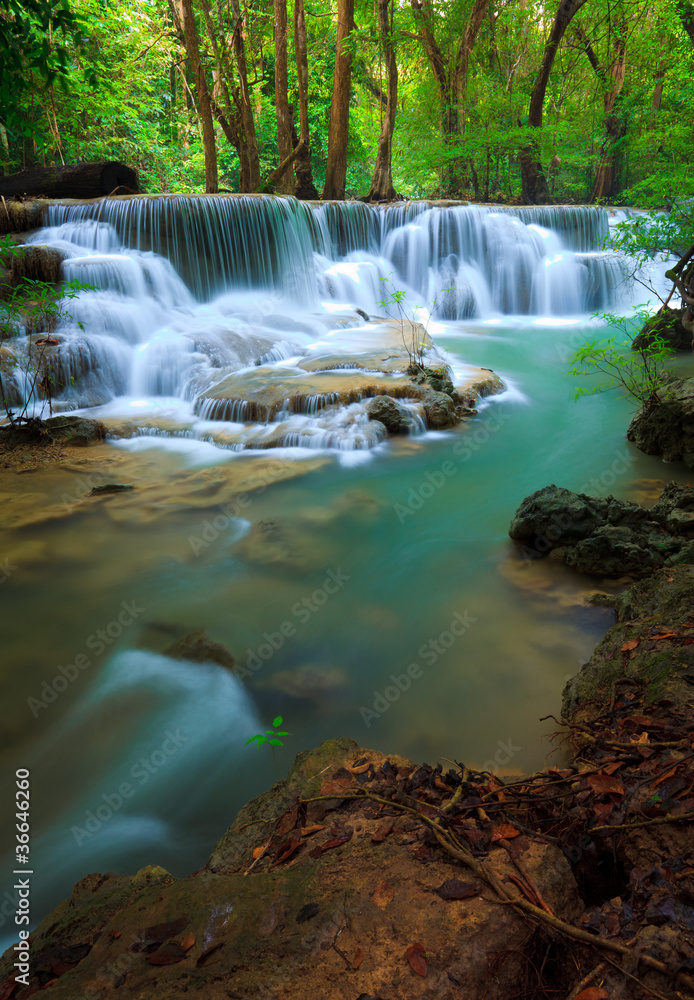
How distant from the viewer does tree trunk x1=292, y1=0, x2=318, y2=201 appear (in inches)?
630

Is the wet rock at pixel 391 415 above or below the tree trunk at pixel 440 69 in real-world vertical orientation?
below

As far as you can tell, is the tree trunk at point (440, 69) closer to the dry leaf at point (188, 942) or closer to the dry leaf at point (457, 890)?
the dry leaf at point (457, 890)

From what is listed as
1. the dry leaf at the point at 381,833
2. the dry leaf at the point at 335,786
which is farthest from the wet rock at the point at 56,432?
the dry leaf at the point at 381,833

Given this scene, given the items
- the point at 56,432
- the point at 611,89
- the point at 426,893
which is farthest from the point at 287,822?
the point at 611,89

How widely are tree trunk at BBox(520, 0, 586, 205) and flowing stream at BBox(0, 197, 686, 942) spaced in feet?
36.5

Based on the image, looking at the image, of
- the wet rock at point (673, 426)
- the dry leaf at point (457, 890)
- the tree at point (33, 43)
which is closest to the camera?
the dry leaf at point (457, 890)

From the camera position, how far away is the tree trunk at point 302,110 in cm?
1599

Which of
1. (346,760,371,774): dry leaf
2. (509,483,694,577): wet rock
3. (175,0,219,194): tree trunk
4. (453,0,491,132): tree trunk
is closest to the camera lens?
(346,760,371,774): dry leaf

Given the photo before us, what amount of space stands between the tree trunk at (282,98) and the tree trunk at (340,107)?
1.33 metres

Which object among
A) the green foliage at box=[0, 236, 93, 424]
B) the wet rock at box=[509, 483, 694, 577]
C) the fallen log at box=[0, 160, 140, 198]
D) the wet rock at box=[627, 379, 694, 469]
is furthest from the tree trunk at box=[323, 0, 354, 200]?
the wet rock at box=[509, 483, 694, 577]

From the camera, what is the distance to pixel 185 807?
296 centimetres

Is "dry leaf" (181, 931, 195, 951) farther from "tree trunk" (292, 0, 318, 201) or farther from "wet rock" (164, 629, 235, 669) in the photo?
"tree trunk" (292, 0, 318, 201)

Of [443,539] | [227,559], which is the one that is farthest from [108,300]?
[443,539]

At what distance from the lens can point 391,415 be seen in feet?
26.0
